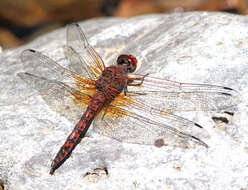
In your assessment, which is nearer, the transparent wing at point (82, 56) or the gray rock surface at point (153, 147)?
the gray rock surface at point (153, 147)

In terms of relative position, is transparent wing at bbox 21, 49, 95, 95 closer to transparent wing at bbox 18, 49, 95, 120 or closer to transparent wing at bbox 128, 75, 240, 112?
transparent wing at bbox 18, 49, 95, 120

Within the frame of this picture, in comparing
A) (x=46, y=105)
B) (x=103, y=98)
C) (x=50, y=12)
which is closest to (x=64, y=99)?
(x=46, y=105)

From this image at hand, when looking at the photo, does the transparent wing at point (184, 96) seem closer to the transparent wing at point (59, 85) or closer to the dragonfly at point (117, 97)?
the dragonfly at point (117, 97)

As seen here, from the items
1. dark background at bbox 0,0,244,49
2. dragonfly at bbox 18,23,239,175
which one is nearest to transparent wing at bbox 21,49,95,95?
dragonfly at bbox 18,23,239,175

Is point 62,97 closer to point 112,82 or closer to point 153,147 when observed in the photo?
point 112,82

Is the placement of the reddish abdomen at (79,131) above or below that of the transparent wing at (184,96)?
below

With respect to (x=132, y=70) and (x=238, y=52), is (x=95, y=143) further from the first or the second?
(x=238, y=52)

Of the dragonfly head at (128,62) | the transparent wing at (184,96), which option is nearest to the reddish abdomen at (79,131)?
the transparent wing at (184,96)
